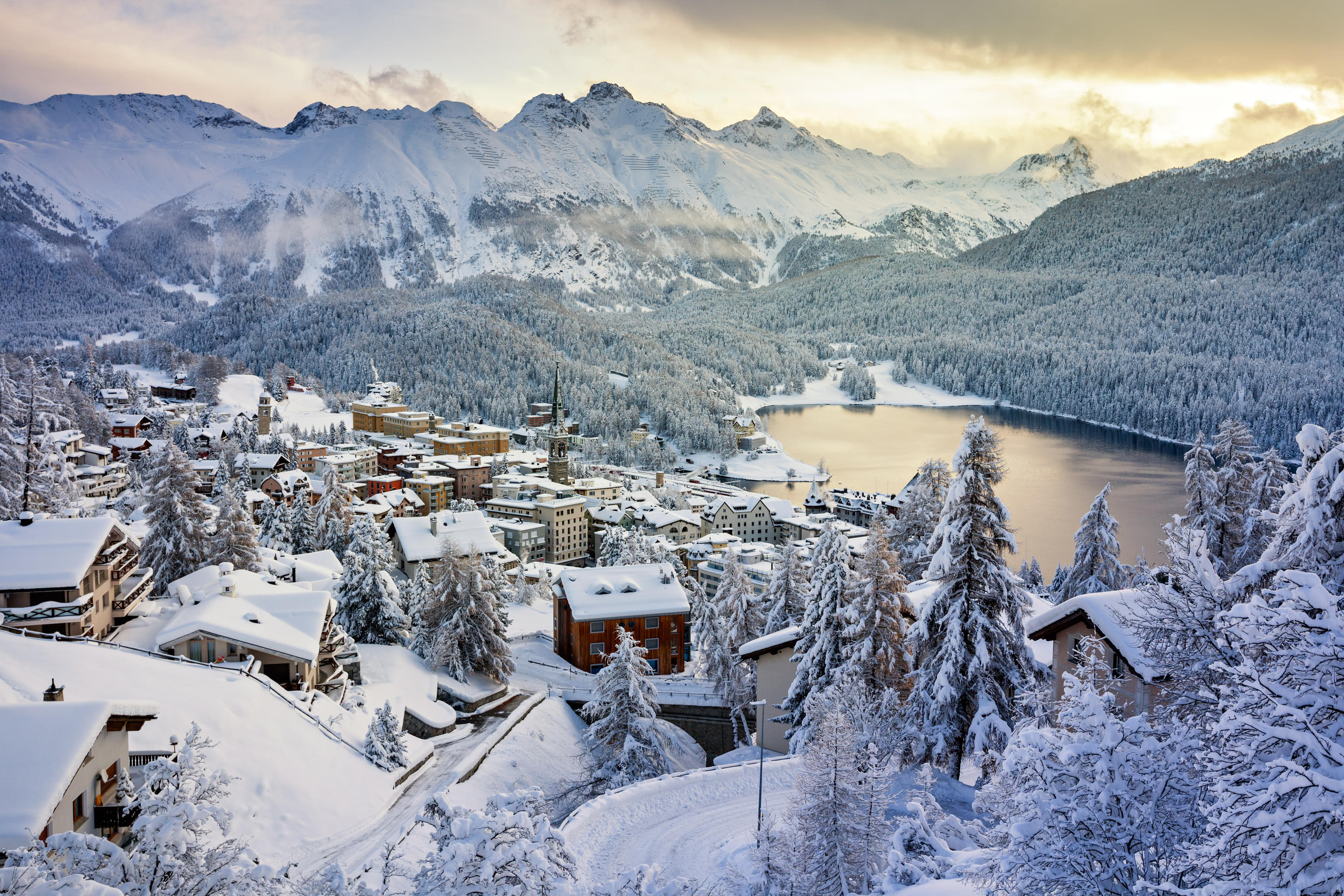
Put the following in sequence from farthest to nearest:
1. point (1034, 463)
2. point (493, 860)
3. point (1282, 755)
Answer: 1. point (1034, 463)
2. point (493, 860)
3. point (1282, 755)

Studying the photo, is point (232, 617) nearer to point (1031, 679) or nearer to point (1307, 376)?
point (1031, 679)

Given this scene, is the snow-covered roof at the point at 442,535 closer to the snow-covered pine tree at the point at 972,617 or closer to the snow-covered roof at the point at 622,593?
the snow-covered roof at the point at 622,593

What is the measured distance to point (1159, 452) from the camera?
422 ft

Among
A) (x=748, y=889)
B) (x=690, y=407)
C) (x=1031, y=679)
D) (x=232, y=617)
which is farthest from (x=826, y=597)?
(x=690, y=407)

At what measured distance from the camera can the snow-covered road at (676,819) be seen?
17.0m

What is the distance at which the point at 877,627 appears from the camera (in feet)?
73.7

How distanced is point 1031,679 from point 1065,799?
10.4 meters

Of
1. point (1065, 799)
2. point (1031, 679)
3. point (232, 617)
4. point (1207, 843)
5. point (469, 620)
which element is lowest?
point (469, 620)

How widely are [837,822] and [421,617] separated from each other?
2447 cm

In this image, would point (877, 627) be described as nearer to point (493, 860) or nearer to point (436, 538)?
point (493, 860)

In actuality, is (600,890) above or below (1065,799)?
below

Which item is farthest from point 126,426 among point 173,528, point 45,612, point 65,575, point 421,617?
point 45,612

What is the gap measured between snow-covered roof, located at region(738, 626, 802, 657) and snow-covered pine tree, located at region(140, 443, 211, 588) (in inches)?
957

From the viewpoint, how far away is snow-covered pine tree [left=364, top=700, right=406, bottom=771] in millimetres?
22000
